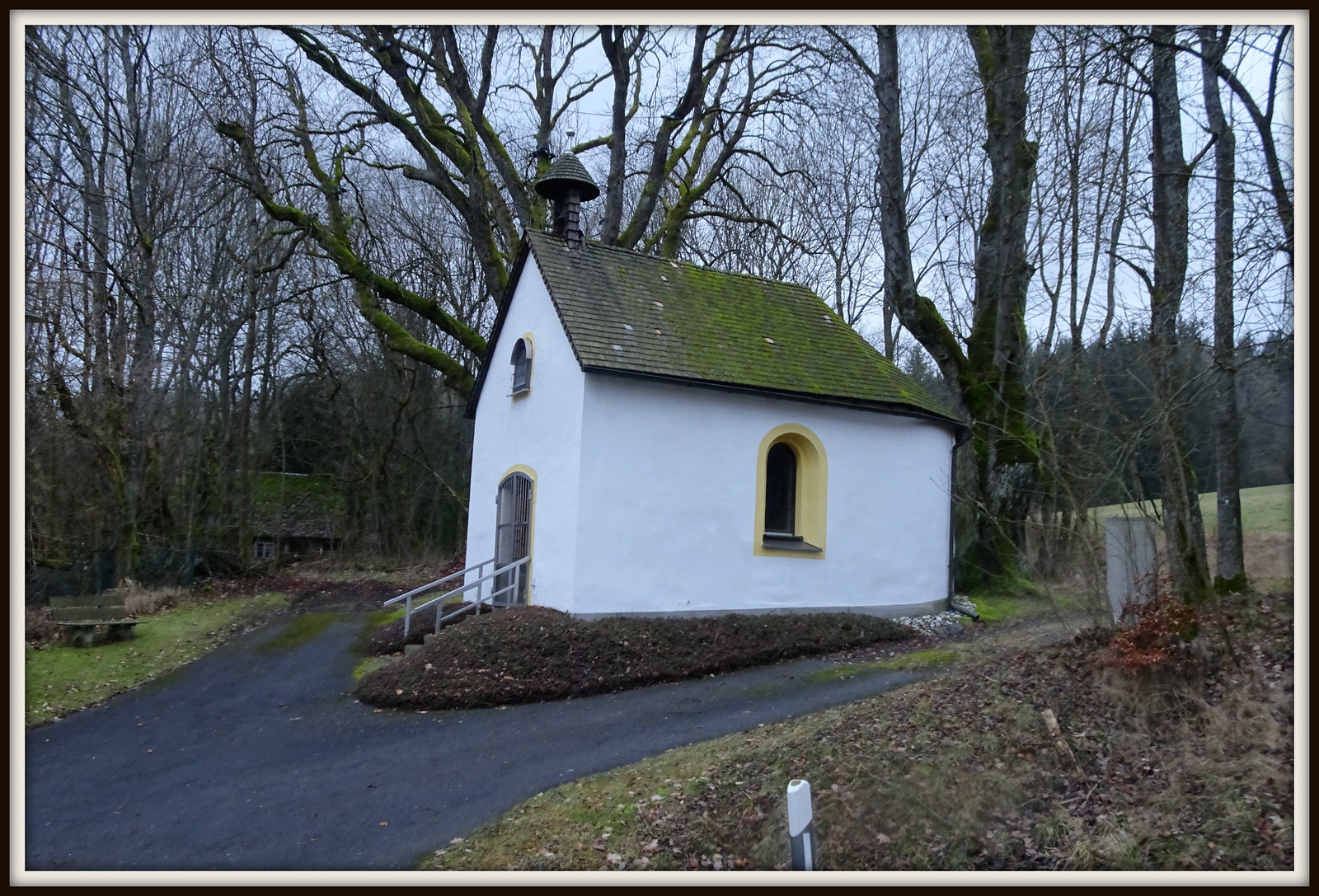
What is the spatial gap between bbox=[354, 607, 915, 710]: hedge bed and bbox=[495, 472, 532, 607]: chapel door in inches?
43.7

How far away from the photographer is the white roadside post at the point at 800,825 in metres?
4.70

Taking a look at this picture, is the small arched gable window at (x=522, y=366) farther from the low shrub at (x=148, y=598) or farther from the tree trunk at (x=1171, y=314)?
the tree trunk at (x=1171, y=314)

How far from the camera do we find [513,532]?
15.0 meters

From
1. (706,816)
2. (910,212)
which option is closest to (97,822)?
(706,816)

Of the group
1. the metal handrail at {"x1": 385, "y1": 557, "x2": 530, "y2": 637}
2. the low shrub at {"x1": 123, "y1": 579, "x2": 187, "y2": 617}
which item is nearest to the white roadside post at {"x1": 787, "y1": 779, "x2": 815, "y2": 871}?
the metal handrail at {"x1": 385, "y1": 557, "x2": 530, "y2": 637}

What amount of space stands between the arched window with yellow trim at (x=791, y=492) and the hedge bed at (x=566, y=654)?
1521 mm

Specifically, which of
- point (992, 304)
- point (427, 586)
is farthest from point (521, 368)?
point (992, 304)

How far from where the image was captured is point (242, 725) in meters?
10.4

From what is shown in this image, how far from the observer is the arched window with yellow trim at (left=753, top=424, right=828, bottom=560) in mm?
14312

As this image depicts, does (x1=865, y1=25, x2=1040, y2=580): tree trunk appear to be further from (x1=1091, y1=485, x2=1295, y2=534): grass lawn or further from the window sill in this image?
(x1=1091, y1=485, x2=1295, y2=534): grass lawn

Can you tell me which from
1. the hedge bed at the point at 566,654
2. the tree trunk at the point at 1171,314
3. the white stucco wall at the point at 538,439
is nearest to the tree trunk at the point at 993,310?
the hedge bed at the point at 566,654

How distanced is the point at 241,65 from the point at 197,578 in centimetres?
1231

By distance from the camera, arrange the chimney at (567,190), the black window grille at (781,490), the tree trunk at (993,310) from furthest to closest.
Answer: the tree trunk at (993,310) < the chimney at (567,190) < the black window grille at (781,490)

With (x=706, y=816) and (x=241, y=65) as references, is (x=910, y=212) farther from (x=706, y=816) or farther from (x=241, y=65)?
(x=706, y=816)
